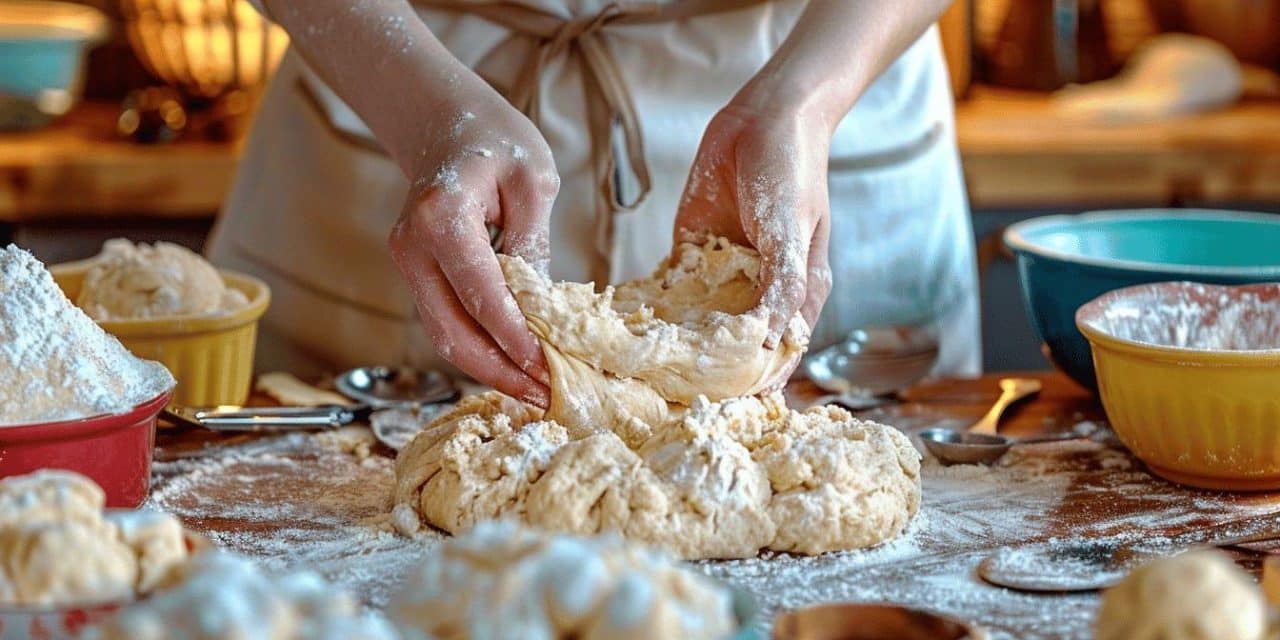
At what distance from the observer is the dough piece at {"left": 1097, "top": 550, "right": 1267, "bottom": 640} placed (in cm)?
83

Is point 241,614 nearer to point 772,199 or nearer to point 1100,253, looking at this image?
point 772,199

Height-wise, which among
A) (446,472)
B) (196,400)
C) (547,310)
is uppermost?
(547,310)

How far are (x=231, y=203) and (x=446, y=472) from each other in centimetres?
104

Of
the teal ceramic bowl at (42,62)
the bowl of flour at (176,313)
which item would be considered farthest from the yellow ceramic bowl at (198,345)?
the teal ceramic bowl at (42,62)

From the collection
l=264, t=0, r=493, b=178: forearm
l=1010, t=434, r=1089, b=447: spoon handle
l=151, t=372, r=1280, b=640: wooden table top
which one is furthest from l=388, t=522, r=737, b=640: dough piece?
l=1010, t=434, r=1089, b=447: spoon handle

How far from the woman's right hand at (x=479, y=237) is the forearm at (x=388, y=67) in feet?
0.17

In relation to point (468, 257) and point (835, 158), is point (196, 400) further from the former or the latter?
point (835, 158)

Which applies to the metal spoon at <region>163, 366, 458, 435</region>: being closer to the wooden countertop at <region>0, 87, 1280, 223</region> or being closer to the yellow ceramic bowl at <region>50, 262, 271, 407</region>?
the yellow ceramic bowl at <region>50, 262, 271, 407</region>

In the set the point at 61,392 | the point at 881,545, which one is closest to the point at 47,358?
the point at 61,392

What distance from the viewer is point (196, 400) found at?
165 centimetres

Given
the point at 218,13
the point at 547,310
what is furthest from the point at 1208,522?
the point at 218,13

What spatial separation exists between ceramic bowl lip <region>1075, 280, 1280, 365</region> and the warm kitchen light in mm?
1946

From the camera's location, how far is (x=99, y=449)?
1.26 meters

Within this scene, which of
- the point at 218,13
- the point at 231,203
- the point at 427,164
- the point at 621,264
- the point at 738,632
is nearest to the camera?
the point at 738,632
